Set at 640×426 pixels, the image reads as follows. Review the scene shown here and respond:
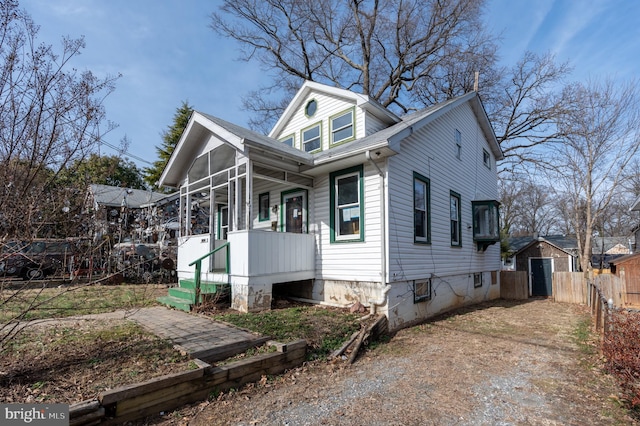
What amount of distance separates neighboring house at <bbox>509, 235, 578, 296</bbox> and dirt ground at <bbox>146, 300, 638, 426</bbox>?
53.2 ft

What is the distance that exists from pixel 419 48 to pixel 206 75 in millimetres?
14985

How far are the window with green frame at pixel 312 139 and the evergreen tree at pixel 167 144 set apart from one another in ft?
70.9

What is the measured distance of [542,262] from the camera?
21375mm

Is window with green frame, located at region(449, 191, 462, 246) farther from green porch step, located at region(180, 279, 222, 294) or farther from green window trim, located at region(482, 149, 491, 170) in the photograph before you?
green porch step, located at region(180, 279, 222, 294)

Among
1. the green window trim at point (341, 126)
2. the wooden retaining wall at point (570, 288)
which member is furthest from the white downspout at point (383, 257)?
the wooden retaining wall at point (570, 288)

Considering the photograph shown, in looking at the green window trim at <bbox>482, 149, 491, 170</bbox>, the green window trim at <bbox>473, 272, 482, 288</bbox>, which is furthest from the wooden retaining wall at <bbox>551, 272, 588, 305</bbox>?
the green window trim at <bbox>482, 149, 491, 170</bbox>

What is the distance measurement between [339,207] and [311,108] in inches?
183

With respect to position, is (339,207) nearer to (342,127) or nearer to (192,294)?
(342,127)

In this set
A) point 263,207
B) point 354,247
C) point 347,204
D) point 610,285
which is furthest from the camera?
point 610,285

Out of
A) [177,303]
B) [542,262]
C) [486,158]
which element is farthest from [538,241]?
[177,303]

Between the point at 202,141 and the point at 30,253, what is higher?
the point at 202,141

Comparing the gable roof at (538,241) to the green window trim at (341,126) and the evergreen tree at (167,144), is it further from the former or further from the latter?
the evergreen tree at (167,144)

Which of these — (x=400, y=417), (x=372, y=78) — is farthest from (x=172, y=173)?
(x=372, y=78)

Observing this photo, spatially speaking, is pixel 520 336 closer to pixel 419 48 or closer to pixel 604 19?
pixel 604 19
